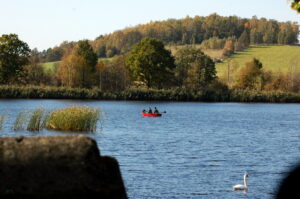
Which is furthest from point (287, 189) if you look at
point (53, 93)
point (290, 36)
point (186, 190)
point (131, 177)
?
point (290, 36)

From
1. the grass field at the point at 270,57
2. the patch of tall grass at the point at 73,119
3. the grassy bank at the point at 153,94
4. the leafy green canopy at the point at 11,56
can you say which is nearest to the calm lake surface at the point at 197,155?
the patch of tall grass at the point at 73,119

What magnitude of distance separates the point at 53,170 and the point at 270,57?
15814 centimetres

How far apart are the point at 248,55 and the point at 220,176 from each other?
14300 cm

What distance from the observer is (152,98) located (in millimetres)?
98562

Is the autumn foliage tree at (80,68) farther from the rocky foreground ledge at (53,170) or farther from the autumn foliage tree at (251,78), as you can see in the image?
the rocky foreground ledge at (53,170)

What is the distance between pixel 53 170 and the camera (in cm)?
695

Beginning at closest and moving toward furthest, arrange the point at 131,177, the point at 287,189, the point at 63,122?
the point at 287,189 < the point at 131,177 < the point at 63,122

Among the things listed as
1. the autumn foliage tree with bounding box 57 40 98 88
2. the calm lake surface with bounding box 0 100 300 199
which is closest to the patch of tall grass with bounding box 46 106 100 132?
the calm lake surface with bounding box 0 100 300 199

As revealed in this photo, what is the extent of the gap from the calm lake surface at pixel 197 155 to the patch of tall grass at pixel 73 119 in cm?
131

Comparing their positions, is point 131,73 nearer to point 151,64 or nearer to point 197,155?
point 151,64

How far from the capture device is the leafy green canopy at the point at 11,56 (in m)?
98.8

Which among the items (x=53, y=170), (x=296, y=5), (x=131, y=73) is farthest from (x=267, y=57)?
(x=53, y=170)

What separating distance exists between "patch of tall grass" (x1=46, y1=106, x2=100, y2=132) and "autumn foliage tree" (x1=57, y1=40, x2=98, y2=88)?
214ft

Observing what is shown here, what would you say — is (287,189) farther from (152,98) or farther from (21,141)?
(152,98)
